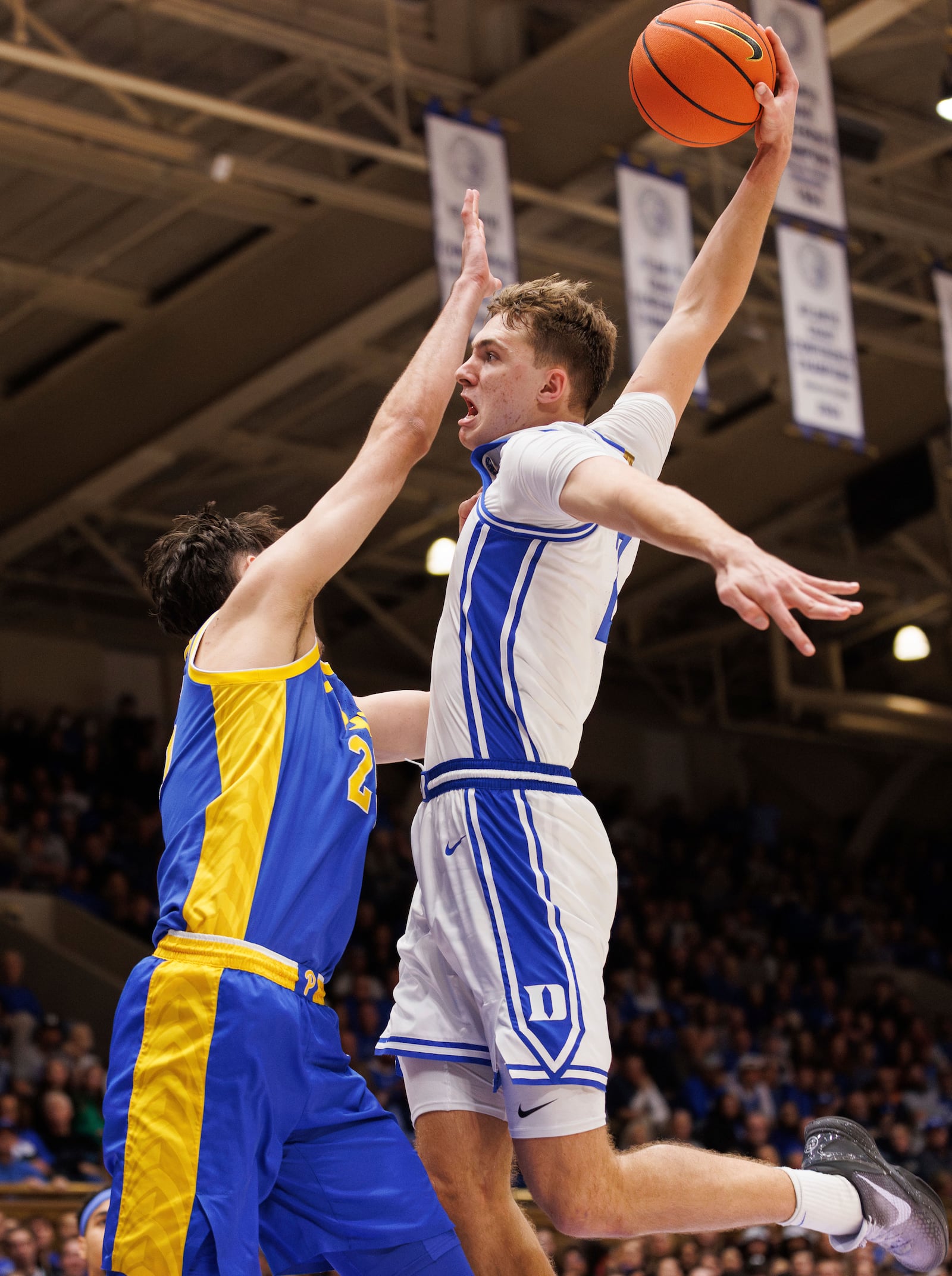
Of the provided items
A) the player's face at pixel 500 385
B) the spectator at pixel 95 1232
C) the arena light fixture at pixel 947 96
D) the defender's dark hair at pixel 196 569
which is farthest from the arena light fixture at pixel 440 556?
the player's face at pixel 500 385

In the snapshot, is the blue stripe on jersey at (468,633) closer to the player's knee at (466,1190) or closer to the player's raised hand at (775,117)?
the player's knee at (466,1190)

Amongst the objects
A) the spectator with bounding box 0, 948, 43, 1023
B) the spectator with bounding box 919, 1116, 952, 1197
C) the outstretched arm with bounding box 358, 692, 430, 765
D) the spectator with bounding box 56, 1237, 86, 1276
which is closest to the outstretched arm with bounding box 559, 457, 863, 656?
the outstretched arm with bounding box 358, 692, 430, 765

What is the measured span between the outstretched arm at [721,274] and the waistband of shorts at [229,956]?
1.62 m

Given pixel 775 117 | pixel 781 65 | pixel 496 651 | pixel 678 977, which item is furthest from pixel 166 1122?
pixel 678 977

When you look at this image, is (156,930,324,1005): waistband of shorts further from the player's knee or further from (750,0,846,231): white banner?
(750,0,846,231): white banner

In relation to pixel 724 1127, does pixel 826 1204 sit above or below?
above

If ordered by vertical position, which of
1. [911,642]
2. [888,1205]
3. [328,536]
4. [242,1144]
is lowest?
[888,1205]

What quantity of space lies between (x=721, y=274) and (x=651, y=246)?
7695mm

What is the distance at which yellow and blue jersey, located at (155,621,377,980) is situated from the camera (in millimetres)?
3174

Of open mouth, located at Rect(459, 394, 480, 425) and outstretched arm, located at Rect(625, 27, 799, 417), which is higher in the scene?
outstretched arm, located at Rect(625, 27, 799, 417)

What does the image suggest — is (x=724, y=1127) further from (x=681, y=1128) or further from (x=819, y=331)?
(x=819, y=331)

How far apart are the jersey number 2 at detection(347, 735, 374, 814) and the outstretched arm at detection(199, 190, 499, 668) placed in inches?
9.4

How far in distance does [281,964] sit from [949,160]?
565 inches

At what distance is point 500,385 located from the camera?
11.8 feet
